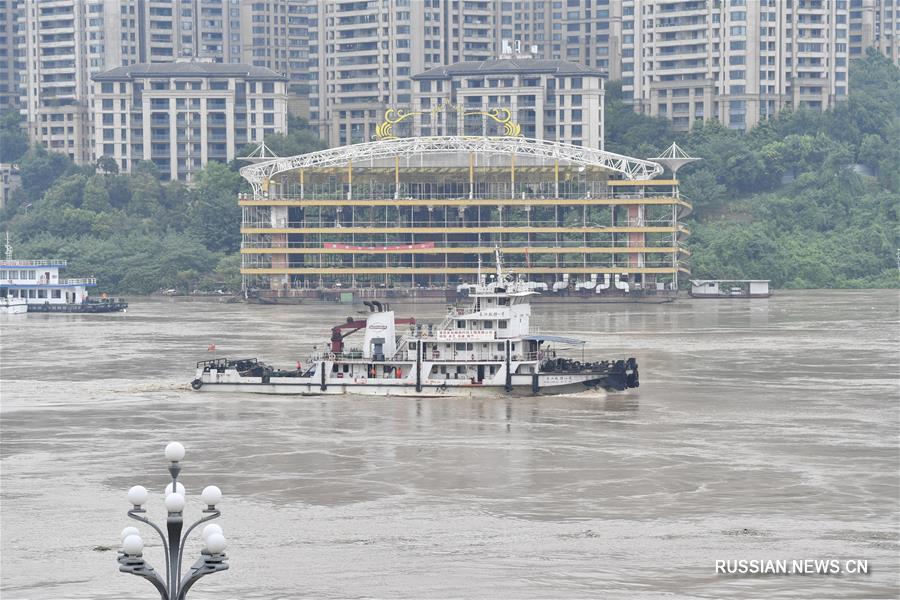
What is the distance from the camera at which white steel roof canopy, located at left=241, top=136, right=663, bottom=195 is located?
16350cm

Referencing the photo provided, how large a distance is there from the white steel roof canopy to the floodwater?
67463mm

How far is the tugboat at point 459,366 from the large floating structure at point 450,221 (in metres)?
84.2

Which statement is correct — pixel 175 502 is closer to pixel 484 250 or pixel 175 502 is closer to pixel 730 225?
pixel 484 250

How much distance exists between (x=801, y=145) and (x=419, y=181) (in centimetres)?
5148

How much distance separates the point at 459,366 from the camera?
3076 inches

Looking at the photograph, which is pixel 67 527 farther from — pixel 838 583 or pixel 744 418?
pixel 744 418

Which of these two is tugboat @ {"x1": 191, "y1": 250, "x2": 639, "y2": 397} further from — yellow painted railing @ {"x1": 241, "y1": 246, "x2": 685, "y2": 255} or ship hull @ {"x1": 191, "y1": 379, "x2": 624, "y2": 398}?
yellow painted railing @ {"x1": 241, "y1": 246, "x2": 685, "y2": 255}

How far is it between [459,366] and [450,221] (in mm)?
91327

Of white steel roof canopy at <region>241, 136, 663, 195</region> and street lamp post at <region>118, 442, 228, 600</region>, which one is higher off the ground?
white steel roof canopy at <region>241, 136, 663, 195</region>

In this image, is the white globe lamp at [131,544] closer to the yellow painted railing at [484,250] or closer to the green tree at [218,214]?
the yellow painted railing at [484,250]

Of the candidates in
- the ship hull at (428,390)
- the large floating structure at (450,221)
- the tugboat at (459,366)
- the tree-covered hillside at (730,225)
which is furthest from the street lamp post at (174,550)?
the tree-covered hillside at (730,225)

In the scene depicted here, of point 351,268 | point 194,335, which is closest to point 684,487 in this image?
point 194,335

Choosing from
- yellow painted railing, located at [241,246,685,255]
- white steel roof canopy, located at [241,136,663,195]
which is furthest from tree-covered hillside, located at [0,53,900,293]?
white steel roof canopy, located at [241,136,663,195]

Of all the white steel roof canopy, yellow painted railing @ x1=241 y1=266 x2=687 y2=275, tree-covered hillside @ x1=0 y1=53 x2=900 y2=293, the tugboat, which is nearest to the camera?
the tugboat
